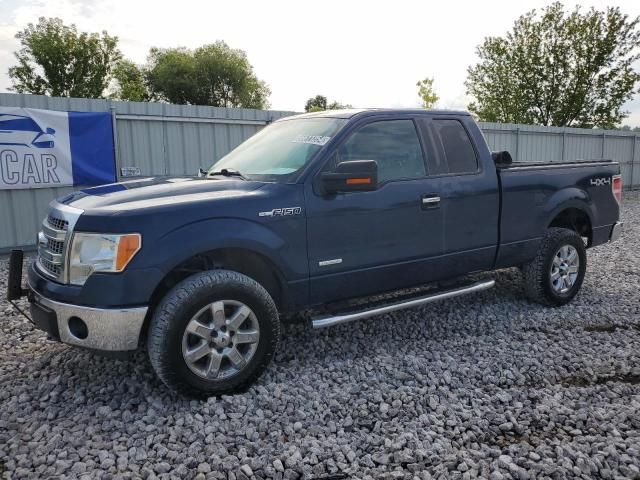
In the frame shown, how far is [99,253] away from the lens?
2980mm

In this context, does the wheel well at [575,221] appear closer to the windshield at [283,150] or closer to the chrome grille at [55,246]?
the windshield at [283,150]

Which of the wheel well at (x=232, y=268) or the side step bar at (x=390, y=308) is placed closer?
the wheel well at (x=232, y=268)

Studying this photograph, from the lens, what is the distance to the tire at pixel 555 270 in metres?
4.98

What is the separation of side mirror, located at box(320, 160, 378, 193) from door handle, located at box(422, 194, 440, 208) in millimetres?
746

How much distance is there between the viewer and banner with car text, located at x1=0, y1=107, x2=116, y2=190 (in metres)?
7.83

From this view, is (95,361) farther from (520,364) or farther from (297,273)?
(520,364)

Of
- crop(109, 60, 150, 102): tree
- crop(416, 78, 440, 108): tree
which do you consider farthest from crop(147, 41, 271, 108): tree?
crop(416, 78, 440, 108): tree

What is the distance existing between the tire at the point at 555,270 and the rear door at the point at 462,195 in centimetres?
67

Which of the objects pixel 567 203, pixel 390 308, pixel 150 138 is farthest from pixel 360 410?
pixel 150 138

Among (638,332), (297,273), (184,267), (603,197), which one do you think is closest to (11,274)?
(184,267)

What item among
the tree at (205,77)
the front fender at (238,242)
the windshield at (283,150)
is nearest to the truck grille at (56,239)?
the front fender at (238,242)

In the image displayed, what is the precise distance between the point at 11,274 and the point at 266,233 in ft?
5.81

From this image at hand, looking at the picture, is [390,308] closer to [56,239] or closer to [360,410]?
[360,410]

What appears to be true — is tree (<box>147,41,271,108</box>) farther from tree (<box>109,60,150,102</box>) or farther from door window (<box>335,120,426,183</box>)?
door window (<box>335,120,426,183</box>)
